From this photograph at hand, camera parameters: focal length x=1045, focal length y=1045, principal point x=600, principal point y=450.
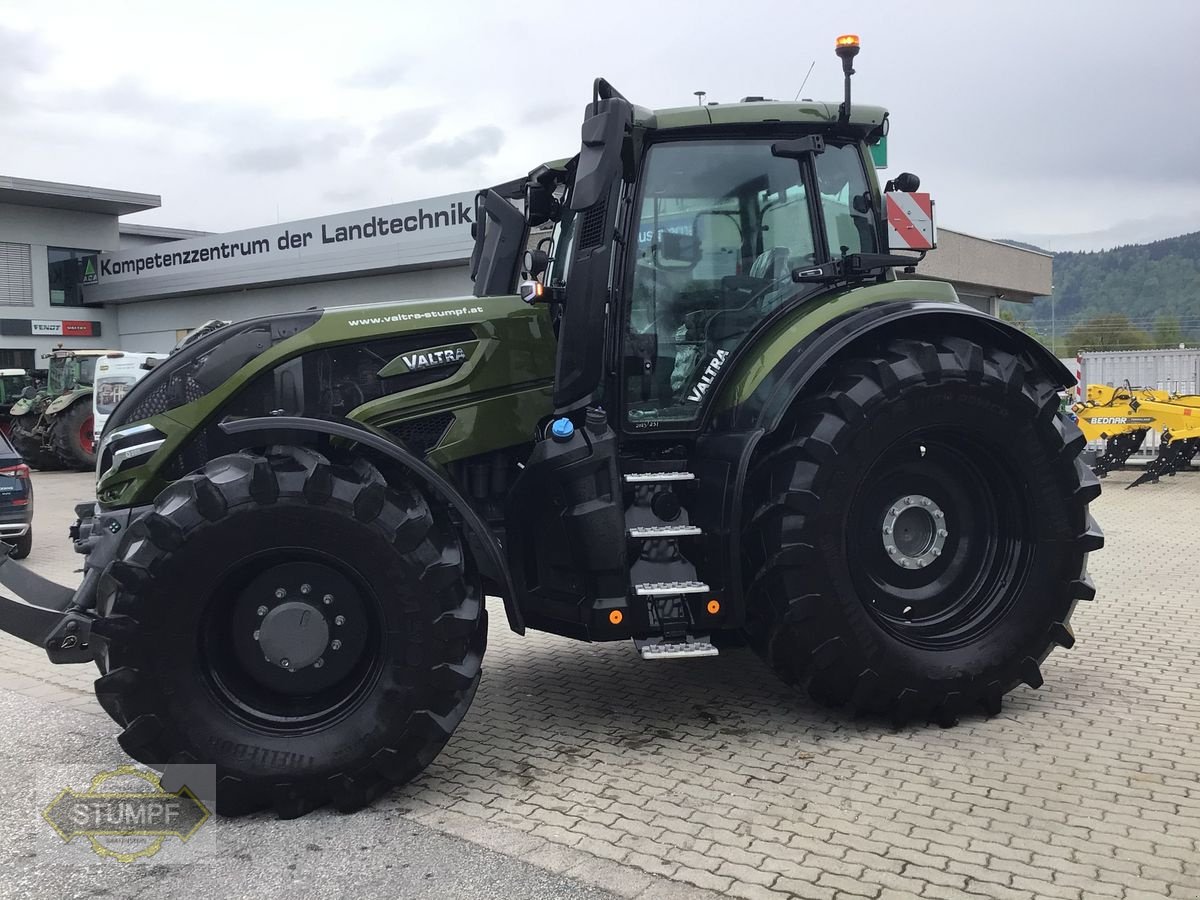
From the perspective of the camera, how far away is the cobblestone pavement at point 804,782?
3342 mm

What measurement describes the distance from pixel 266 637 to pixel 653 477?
5.60 ft

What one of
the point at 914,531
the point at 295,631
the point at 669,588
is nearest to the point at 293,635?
the point at 295,631

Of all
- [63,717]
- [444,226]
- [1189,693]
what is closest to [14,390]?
[444,226]

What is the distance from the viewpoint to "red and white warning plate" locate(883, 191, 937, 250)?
500cm

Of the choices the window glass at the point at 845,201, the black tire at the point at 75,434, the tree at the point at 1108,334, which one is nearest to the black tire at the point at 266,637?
the window glass at the point at 845,201

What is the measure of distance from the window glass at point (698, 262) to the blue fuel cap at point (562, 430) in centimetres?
34

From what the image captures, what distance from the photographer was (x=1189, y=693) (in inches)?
201

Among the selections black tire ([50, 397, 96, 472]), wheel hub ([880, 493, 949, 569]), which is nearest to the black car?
wheel hub ([880, 493, 949, 569])

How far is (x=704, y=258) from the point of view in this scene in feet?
15.5

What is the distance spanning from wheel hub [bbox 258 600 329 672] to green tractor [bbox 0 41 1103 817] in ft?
0.04

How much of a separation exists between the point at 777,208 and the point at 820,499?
1389 mm

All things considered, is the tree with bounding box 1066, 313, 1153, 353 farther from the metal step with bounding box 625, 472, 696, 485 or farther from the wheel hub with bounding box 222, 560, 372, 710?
the wheel hub with bounding box 222, 560, 372, 710

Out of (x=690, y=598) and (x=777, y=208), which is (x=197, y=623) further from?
(x=777, y=208)

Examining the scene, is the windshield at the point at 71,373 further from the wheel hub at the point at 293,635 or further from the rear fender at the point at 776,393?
the rear fender at the point at 776,393
